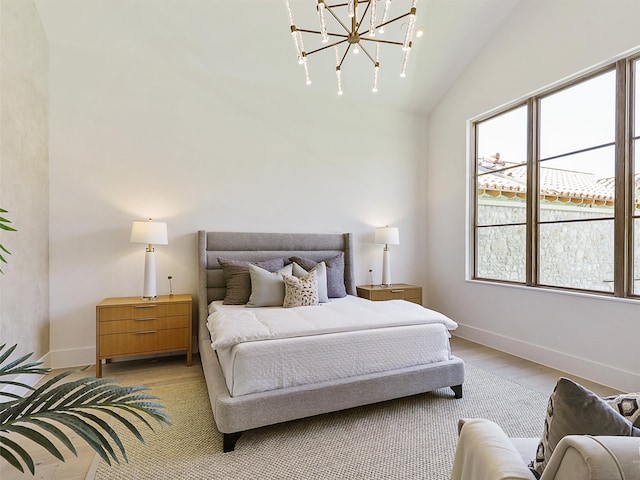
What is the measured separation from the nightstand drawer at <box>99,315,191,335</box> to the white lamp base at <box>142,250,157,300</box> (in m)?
0.24

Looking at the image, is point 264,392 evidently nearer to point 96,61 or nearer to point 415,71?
point 96,61

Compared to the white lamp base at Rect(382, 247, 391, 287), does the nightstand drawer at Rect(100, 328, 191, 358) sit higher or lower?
lower

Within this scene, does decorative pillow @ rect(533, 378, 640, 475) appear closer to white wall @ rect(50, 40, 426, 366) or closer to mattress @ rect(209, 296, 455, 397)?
mattress @ rect(209, 296, 455, 397)

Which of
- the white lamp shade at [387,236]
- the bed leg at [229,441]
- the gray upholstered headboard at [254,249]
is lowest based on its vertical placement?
the bed leg at [229,441]

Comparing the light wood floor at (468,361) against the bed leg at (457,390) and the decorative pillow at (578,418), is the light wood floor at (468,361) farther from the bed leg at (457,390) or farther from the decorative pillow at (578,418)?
the decorative pillow at (578,418)

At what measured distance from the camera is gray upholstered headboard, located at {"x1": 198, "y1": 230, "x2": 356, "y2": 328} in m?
3.54

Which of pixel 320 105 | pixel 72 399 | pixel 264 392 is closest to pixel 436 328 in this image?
pixel 264 392

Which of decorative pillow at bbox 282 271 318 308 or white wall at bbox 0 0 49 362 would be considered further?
decorative pillow at bbox 282 271 318 308

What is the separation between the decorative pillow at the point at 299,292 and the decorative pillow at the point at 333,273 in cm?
48

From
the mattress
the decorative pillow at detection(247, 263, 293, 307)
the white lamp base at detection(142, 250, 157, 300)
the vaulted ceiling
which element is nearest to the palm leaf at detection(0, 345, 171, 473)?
the mattress

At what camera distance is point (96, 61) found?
3355 mm

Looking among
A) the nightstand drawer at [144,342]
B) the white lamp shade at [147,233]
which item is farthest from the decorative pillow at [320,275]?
the white lamp shade at [147,233]

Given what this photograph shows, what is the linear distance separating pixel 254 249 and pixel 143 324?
1300 millimetres

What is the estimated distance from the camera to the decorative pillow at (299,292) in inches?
121
